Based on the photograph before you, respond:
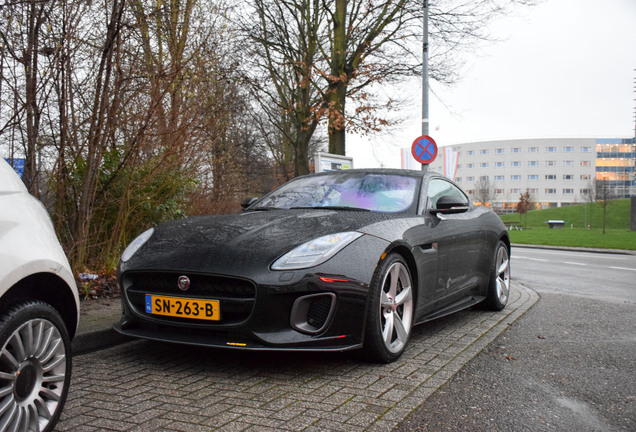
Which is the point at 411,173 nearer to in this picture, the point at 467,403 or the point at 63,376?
the point at 467,403

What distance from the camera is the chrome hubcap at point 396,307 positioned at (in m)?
3.87

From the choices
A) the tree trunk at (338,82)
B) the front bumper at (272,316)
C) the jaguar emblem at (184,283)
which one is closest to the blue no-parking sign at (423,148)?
the tree trunk at (338,82)

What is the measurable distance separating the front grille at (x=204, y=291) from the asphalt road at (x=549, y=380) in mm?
1165

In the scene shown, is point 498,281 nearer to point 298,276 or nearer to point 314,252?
point 314,252

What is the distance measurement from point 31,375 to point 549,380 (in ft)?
9.73

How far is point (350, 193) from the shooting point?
4.83 meters

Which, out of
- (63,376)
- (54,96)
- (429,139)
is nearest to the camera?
(63,376)

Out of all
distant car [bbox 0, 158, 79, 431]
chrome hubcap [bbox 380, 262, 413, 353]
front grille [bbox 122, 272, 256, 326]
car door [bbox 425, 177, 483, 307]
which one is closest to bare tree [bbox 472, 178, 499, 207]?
car door [bbox 425, 177, 483, 307]

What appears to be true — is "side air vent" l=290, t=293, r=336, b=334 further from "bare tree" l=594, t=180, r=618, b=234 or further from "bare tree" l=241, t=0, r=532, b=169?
"bare tree" l=594, t=180, r=618, b=234

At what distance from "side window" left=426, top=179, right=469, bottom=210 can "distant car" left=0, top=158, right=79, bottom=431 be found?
310cm

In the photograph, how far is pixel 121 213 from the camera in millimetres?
6914

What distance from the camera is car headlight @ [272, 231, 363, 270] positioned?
344 cm

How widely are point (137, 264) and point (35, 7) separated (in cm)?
359

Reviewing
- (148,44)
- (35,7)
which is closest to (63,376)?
(35,7)
